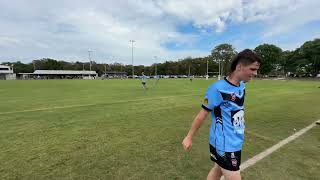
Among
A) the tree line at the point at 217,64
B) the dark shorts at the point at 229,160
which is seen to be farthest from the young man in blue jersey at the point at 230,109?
the tree line at the point at 217,64

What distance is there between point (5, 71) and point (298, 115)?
137m

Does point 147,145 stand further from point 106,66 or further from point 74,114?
point 106,66

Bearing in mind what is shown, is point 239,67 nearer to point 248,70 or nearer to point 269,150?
point 248,70

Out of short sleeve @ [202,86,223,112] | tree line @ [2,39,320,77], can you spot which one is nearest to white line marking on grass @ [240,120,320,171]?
short sleeve @ [202,86,223,112]

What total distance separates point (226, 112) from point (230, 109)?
0.05m

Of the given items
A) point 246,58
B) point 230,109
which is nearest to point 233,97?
point 230,109

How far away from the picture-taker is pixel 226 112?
3.03 m

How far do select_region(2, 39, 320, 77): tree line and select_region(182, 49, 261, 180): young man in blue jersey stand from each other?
81.8 metres

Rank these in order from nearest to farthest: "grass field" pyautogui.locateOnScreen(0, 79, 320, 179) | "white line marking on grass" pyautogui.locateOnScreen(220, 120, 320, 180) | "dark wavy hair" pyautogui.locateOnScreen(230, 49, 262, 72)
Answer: "dark wavy hair" pyautogui.locateOnScreen(230, 49, 262, 72) → "grass field" pyautogui.locateOnScreen(0, 79, 320, 179) → "white line marking on grass" pyautogui.locateOnScreen(220, 120, 320, 180)

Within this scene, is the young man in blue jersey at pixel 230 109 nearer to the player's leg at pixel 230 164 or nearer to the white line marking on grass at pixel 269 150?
the player's leg at pixel 230 164

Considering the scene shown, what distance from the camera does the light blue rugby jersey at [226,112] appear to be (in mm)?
2982

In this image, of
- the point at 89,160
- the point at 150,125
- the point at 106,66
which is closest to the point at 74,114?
the point at 150,125

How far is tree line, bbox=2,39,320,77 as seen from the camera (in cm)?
10606

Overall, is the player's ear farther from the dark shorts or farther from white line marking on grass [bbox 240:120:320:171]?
white line marking on grass [bbox 240:120:320:171]
